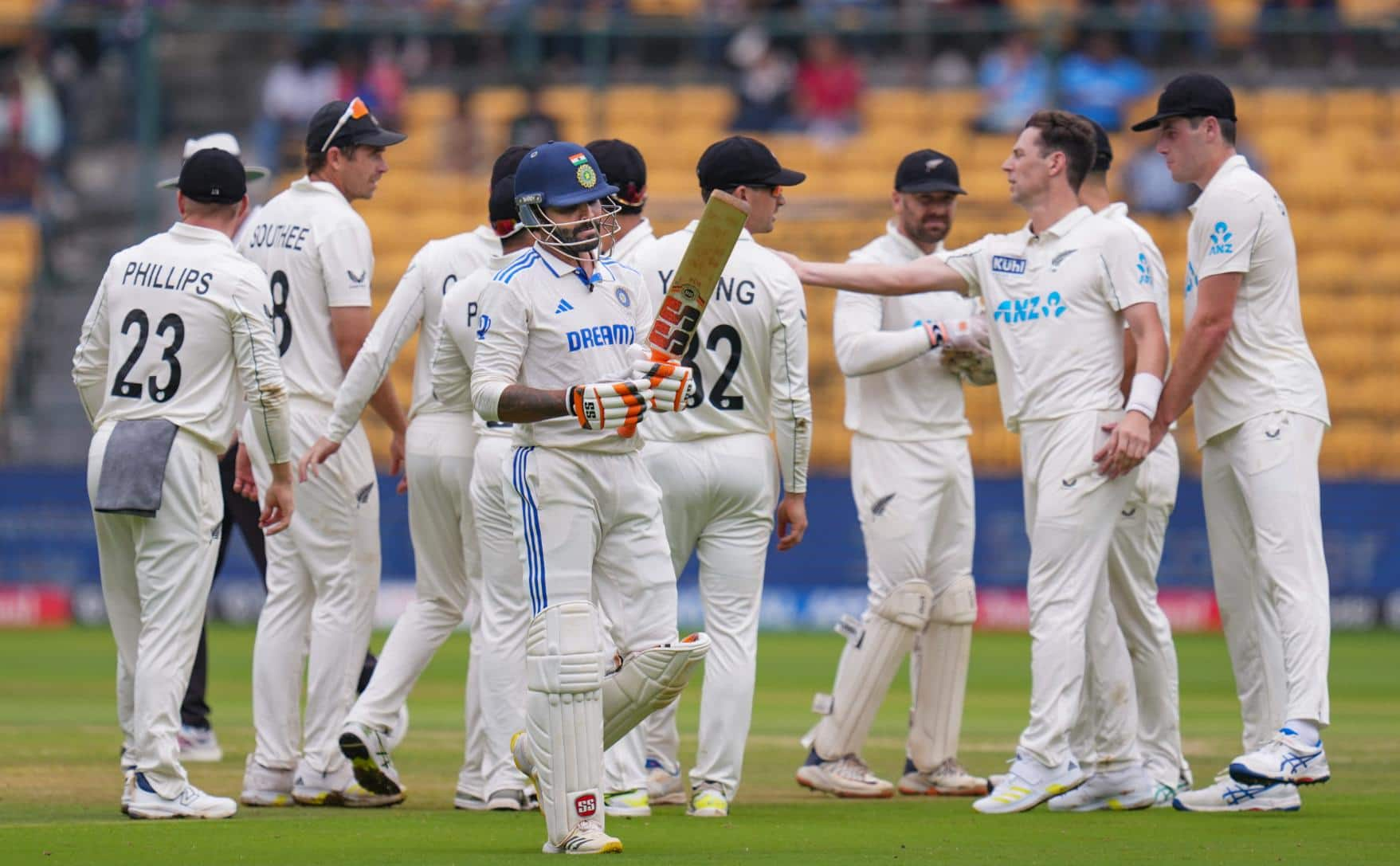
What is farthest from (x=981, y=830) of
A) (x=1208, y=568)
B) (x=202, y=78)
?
(x=202, y=78)

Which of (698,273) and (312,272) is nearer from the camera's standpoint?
(698,273)

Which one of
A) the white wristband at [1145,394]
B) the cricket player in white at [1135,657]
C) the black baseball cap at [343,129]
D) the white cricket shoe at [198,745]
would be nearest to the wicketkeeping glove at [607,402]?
the white wristband at [1145,394]

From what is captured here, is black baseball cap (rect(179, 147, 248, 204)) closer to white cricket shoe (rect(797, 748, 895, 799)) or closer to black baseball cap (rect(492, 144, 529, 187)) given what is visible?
black baseball cap (rect(492, 144, 529, 187))

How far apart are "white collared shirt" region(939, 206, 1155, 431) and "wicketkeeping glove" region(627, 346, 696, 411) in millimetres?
1948

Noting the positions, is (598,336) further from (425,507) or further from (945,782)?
(945,782)

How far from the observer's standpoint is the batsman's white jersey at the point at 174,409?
7.24 metres

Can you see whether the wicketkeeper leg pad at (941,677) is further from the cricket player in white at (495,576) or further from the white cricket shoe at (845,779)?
the cricket player in white at (495,576)

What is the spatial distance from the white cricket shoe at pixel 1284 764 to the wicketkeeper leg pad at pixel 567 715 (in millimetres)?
2456

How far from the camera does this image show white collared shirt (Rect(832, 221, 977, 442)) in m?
8.59

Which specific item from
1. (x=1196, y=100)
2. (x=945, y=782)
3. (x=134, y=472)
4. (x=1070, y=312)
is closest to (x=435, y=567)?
(x=134, y=472)

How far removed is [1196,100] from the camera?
7.70 meters

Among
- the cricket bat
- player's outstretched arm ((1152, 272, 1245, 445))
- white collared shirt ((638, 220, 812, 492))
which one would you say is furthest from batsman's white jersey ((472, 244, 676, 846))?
player's outstretched arm ((1152, 272, 1245, 445))

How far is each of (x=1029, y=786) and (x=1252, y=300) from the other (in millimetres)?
2060

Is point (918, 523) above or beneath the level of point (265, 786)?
above
